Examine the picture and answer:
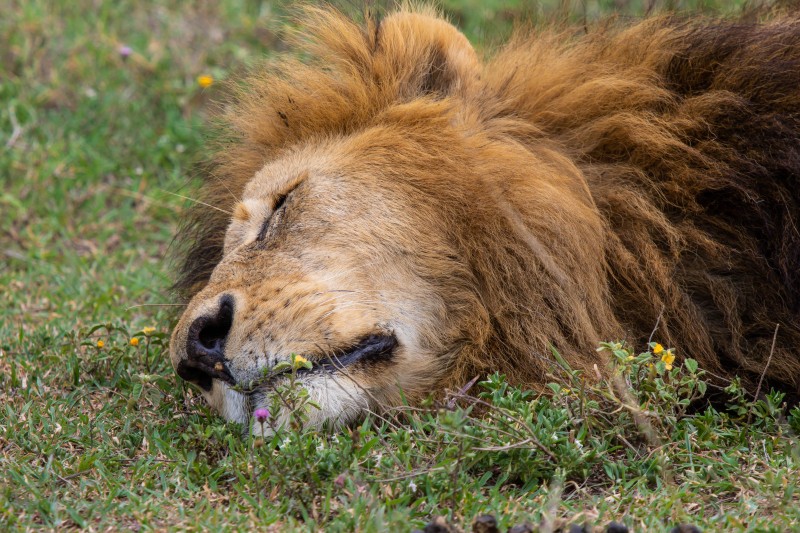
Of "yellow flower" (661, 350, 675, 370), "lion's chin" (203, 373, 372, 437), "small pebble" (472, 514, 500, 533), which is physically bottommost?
"lion's chin" (203, 373, 372, 437)

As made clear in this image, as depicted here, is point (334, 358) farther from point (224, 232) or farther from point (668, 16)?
point (668, 16)

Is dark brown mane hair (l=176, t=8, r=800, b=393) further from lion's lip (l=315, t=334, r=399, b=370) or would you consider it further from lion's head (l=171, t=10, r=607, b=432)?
lion's lip (l=315, t=334, r=399, b=370)

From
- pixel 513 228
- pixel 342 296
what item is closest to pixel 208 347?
pixel 342 296

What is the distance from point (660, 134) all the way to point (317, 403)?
143 centimetres

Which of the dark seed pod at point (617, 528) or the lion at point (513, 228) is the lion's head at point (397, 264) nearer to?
the lion at point (513, 228)

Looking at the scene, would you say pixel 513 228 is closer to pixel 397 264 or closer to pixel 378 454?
pixel 397 264

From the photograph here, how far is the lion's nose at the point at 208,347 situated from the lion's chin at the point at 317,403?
0.05 metres

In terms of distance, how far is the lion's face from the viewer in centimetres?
309

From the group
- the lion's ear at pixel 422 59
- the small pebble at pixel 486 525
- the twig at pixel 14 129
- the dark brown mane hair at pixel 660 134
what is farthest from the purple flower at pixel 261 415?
the twig at pixel 14 129

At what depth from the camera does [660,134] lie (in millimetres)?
3449

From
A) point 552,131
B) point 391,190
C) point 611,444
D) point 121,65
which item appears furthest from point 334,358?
point 121,65

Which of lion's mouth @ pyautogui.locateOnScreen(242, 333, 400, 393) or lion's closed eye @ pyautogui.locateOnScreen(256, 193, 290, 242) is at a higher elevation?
lion's closed eye @ pyautogui.locateOnScreen(256, 193, 290, 242)

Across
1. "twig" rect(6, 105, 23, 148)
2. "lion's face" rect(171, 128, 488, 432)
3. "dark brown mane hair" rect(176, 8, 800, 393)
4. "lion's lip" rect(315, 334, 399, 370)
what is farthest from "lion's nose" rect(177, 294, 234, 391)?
"twig" rect(6, 105, 23, 148)

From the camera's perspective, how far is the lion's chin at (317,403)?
3.07m
